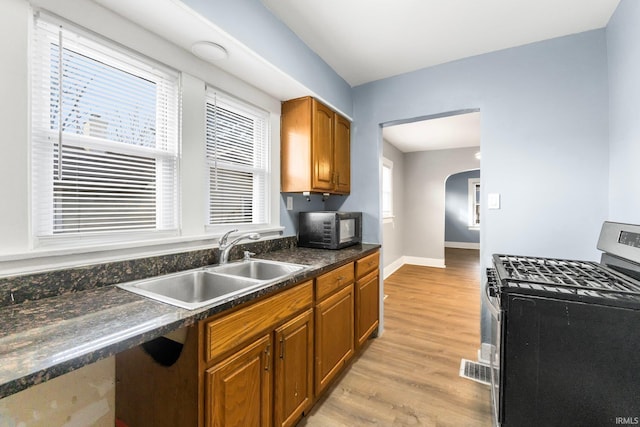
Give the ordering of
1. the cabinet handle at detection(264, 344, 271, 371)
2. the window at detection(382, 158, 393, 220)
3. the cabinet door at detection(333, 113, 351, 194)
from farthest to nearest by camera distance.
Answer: the window at detection(382, 158, 393, 220) < the cabinet door at detection(333, 113, 351, 194) < the cabinet handle at detection(264, 344, 271, 371)

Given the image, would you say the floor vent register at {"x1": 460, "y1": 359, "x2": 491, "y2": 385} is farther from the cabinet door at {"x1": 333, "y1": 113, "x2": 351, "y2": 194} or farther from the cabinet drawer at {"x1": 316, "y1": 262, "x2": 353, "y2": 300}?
the cabinet door at {"x1": 333, "y1": 113, "x2": 351, "y2": 194}

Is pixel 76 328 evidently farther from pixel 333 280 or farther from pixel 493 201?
pixel 493 201

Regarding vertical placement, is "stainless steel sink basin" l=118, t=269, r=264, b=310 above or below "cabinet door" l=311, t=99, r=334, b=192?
below

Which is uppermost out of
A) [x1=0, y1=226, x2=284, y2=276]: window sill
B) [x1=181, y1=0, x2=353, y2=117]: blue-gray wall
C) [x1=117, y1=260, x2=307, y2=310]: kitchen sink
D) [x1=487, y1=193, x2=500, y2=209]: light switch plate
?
[x1=181, y1=0, x2=353, y2=117]: blue-gray wall

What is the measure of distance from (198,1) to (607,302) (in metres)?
2.12

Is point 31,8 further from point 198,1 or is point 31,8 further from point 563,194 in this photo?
point 563,194

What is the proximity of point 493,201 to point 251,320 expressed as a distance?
81.2 inches

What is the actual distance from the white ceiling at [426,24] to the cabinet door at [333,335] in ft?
6.16

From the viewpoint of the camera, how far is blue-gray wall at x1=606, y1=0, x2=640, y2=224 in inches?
60.1

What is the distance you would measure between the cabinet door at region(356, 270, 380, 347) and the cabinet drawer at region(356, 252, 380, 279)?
50 mm

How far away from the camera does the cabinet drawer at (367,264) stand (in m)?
2.29

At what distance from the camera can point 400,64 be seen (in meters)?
2.51

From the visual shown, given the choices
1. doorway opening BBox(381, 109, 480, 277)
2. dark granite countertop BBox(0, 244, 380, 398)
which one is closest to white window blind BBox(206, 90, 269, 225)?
dark granite countertop BBox(0, 244, 380, 398)

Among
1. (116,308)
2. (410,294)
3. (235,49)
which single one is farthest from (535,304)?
(410,294)
